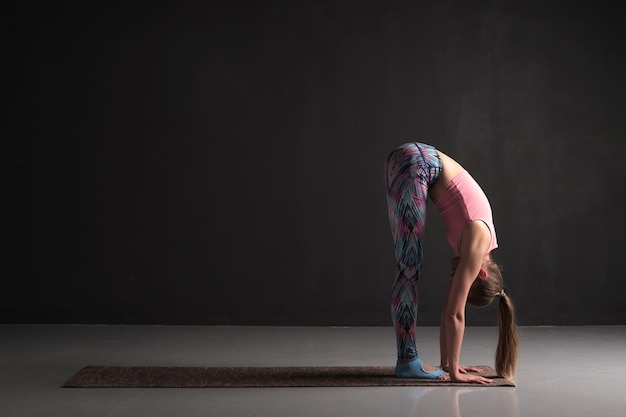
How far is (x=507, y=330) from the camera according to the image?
144 inches

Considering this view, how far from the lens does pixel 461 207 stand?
3.64 meters

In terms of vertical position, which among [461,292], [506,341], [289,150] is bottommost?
[506,341]

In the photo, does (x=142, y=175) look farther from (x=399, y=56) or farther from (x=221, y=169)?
(x=399, y=56)

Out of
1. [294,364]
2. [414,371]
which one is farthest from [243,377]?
[414,371]

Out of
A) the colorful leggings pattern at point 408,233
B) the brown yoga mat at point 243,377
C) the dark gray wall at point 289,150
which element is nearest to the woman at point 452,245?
the colorful leggings pattern at point 408,233

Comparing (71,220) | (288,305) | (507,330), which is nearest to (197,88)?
(71,220)

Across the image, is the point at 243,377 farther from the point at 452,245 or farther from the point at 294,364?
the point at 452,245

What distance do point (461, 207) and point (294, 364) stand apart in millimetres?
1130

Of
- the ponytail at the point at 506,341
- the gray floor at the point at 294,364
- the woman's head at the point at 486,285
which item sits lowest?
the gray floor at the point at 294,364

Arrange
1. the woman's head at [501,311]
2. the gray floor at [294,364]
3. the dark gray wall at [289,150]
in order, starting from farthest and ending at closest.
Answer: the dark gray wall at [289,150] < the woman's head at [501,311] < the gray floor at [294,364]

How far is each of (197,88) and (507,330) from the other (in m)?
2.77

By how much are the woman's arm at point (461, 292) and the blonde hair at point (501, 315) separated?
10cm

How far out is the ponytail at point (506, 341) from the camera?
11.9 feet

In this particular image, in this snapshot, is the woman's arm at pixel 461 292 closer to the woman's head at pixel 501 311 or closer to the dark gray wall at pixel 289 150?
the woman's head at pixel 501 311
